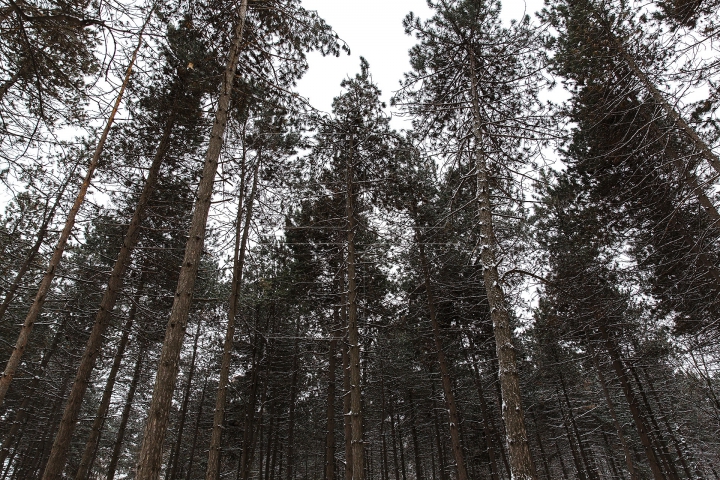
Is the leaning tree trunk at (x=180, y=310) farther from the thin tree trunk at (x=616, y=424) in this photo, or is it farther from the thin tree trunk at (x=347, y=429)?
the thin tree trunk at (x=616, y=424)

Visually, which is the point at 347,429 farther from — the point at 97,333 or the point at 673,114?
the point at 673,114

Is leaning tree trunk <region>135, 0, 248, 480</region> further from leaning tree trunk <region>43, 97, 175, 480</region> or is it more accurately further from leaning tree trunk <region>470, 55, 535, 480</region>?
leaning tree trunk <region>470, 55, 535, 480</region>

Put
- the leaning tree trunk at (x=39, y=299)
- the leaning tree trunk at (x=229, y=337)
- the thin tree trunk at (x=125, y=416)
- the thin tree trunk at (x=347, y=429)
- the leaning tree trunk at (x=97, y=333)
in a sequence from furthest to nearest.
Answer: the thin tree trunk at (x=125, y=416)
the thin tree trunk at (x=347, y=429)
the leaning tree trunk at (x=229, y=337)
the leaning tree trunk at (x=97, y=333)
the leaning tree trunk at (x=39, y=299)

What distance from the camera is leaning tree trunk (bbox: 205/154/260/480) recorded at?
25.3 ft

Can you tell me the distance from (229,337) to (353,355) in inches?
131

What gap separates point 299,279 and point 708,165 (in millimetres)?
12988

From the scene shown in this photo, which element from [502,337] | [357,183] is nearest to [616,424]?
[502,337]

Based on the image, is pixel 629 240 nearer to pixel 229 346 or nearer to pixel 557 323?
pixel 557 323

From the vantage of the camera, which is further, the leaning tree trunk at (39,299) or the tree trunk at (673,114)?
the tree trunk at (673,114)

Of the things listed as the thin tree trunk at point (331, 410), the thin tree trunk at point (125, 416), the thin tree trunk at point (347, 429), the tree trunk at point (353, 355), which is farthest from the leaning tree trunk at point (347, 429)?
the thin tree trunk at point (125, 416)

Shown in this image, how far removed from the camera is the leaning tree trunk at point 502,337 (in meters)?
5.73

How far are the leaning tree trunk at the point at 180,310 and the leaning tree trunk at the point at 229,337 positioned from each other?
3438 mm

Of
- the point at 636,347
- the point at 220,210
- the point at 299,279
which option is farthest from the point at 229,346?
the point at 636,347

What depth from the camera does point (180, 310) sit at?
4980 millimetres
